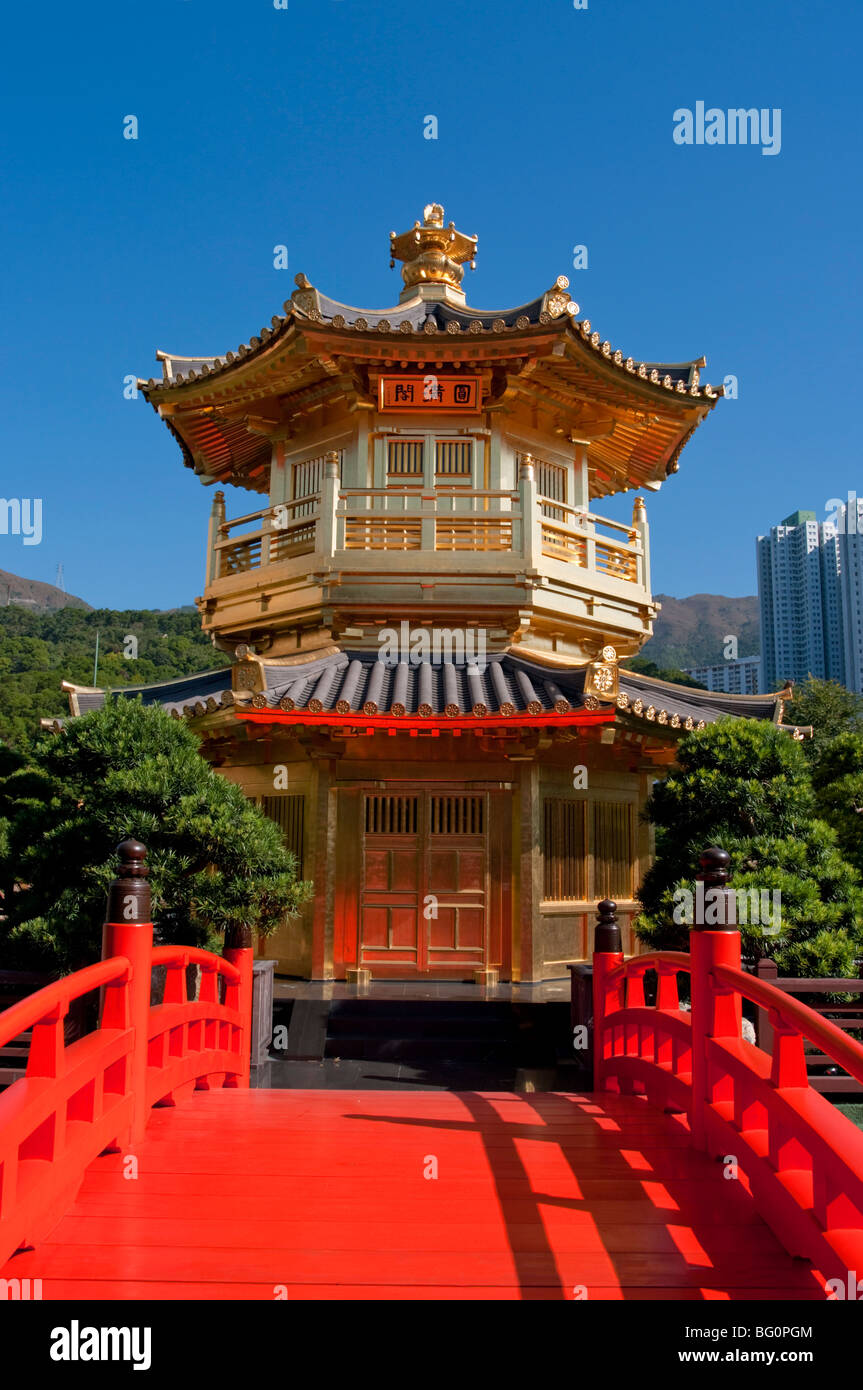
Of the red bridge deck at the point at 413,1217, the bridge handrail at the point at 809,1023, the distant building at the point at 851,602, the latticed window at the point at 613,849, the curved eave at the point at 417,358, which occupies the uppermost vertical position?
the distant building at the point at 851,602

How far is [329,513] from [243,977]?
6.21 m

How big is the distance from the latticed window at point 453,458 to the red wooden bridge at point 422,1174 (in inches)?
322

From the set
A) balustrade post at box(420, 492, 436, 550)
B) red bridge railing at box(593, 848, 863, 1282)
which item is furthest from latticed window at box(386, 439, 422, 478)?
red bridge railing at box(593, 848, 863, 1282)

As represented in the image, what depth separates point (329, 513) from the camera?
11.9 meters

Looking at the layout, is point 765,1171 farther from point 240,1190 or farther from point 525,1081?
point 525,1081

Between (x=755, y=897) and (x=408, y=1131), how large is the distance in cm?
396

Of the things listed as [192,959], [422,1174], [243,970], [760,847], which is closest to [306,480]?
[243,970]

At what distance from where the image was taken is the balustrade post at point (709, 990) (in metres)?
4.71

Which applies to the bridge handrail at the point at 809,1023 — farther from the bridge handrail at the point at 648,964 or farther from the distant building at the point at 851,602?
the distant building at the point at 851,602

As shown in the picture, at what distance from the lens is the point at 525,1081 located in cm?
870

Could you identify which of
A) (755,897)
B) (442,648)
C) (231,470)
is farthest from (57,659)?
(755,897)

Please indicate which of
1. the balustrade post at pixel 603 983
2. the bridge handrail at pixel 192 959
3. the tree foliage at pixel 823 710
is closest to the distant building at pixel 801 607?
the tree foliage at pixel 823 710

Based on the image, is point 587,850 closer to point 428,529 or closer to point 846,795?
point 846,795

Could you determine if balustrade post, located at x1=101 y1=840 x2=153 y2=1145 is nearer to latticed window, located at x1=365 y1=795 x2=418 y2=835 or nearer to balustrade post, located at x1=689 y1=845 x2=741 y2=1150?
balustrade post, located at x1=689 y1=845 x2=741 y2=1150
